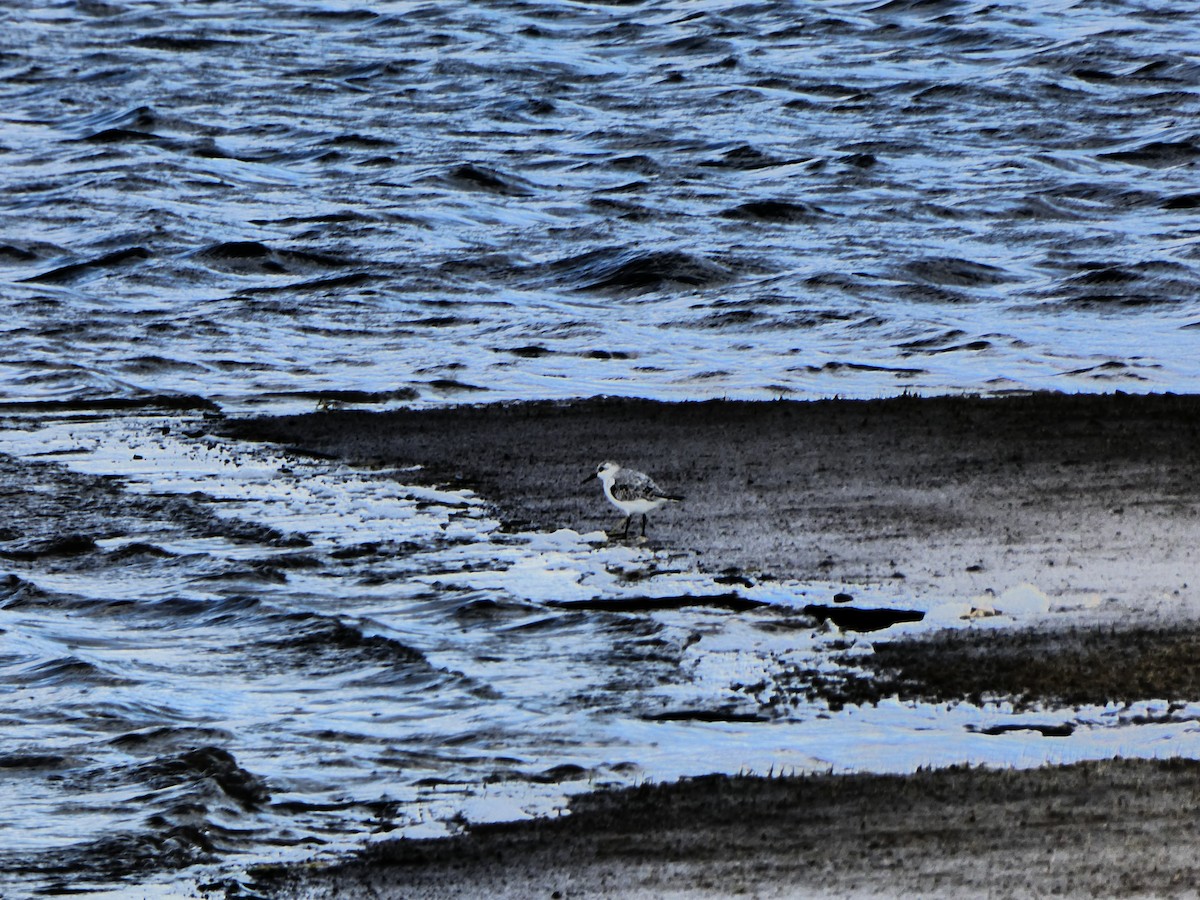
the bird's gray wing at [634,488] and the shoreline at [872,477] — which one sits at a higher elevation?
the bird's gray wing at [634,488]

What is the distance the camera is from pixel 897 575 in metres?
11.6

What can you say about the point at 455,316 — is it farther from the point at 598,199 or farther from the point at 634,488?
the point at 634,488

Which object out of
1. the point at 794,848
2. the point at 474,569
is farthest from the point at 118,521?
the point at 794,848

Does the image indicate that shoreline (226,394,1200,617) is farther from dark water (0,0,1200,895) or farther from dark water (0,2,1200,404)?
dark water (0,2,1200,404)

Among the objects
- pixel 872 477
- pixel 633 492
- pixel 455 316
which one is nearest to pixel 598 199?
pixel 455 316

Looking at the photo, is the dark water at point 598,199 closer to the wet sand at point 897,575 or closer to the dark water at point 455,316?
the dark water at point 455,316

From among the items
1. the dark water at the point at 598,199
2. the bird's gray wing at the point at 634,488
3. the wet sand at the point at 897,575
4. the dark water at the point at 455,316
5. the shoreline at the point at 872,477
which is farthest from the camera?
the dark water at the point at 598,199

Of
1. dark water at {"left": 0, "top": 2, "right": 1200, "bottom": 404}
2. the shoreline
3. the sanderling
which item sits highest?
the sanderling

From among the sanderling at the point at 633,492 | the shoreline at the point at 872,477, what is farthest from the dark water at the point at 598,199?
the sanderling at the point at 633,492

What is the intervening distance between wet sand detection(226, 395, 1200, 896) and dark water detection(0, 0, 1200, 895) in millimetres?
463

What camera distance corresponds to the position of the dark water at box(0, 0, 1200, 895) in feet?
31.1

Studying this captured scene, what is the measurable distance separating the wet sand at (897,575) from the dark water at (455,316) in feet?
1.52

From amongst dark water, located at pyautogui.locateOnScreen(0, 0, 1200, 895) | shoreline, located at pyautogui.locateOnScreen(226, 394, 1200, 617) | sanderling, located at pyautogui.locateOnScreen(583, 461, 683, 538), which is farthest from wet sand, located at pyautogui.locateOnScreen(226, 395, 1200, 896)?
dark water, located at pyautogui.locateOnScreen(0, 0, 1200, 895)

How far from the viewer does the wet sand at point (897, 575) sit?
7746 millimetres
